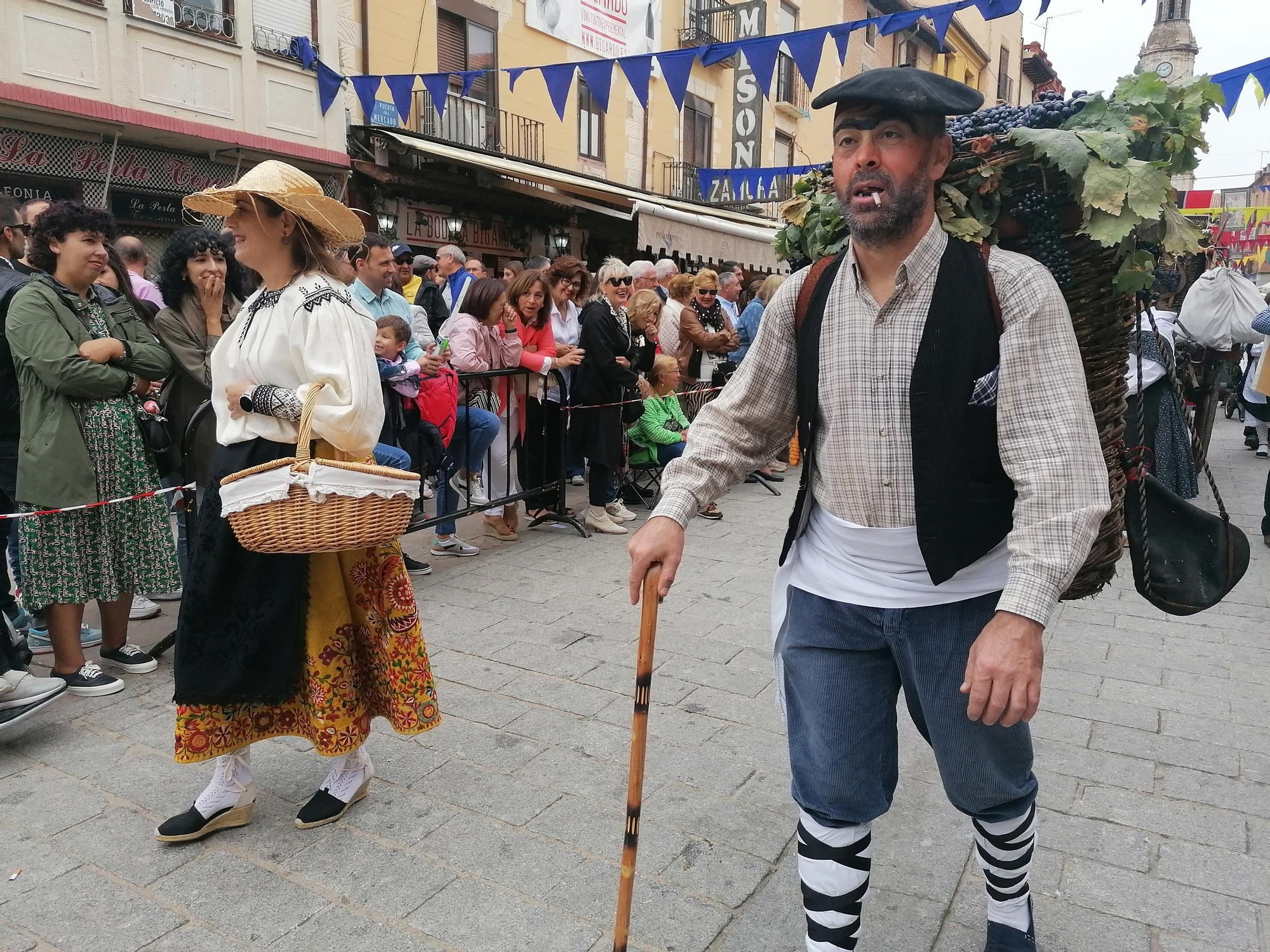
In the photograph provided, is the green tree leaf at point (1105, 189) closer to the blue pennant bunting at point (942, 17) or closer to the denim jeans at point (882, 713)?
the denim jeans at point (882, 713)

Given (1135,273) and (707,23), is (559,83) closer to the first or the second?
(1135,273)

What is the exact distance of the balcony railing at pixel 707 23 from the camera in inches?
773

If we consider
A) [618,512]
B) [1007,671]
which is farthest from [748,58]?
[1007,671]

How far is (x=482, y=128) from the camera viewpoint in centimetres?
1523

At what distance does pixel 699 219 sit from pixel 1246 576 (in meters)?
9.92

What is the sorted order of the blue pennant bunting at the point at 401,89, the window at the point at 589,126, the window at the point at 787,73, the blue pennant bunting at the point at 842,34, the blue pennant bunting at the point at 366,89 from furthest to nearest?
the window at the point at 787,73 < the window at the point at 589,126 < the blue pennant bunting at the point at 366,89 < the blue pennant bunting at the point at 401,89 < the blue pennant bunting at the point at 842,34

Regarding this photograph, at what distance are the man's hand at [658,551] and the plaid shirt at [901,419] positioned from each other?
0.11 ft

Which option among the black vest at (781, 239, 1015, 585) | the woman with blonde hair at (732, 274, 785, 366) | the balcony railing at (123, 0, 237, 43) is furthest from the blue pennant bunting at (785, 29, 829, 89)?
the balcony railing at (123, 0, 237, 43)

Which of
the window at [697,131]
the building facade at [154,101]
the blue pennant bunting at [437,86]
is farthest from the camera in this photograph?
the window at [697,131]

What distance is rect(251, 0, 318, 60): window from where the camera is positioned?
39.5 ft

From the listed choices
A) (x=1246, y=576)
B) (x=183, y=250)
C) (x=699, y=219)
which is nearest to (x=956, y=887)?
(x=183, y=250)

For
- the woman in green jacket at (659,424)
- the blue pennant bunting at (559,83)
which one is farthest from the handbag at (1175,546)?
the blue pennant bunting at (559,83)

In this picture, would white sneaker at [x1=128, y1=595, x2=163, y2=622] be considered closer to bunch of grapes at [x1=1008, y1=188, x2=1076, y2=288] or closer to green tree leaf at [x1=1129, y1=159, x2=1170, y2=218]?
bunch of grapes at [x1=1008, y1=188, x2=1076, y2=288]

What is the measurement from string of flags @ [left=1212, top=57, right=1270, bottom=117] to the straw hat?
733cm
